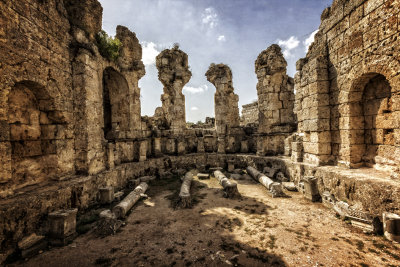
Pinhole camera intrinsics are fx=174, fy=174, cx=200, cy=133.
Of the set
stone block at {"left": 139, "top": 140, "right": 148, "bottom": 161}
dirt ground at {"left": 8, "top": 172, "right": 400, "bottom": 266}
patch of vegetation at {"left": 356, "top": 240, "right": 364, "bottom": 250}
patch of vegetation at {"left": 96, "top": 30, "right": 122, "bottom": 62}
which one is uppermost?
patch of vegetation at {"left": 96, "top": 30, "right": 122, "bottom": 62}

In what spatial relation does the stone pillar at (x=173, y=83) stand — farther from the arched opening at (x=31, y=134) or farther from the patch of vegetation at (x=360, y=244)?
the patch of vegetation at (x=360, y=244)

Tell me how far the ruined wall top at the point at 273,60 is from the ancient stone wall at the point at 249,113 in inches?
347

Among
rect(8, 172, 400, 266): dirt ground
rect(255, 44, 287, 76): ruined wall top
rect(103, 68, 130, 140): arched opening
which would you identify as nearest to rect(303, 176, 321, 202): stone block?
rect(8, 172, 400, 266): dirt ground

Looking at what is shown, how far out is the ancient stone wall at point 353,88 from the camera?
432 centimetres

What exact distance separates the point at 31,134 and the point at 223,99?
9.32 metres

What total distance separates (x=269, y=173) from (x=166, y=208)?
16.9 ft

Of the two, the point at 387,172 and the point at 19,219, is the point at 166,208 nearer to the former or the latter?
the point at 19,219

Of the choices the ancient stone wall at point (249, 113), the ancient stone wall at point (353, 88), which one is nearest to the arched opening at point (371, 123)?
the ancient stone wall at point (353, 88)

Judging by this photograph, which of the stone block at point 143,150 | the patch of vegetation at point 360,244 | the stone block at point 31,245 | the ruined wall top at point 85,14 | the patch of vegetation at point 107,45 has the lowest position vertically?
the patch of vegetation at point 360,244

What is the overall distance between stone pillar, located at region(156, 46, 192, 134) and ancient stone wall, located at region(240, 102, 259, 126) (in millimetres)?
Result: 9513

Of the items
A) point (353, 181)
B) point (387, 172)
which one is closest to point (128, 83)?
point (353, 181)

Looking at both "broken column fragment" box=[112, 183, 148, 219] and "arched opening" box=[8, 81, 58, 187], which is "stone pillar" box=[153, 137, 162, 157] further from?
"arched opening" box=[8, 81, 58, 187]

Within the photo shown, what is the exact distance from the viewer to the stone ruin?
3.95 meters

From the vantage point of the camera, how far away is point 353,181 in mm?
4547
